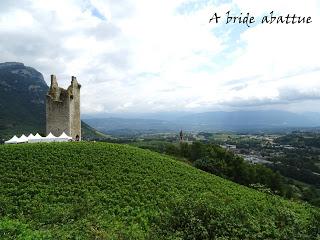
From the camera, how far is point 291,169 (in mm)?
141625

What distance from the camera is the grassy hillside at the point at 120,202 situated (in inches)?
872

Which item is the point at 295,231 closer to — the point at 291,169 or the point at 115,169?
the point at 115,169

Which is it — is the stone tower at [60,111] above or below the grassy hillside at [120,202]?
above

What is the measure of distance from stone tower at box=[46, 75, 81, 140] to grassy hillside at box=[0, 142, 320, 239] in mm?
10174

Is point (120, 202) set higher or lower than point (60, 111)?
lower

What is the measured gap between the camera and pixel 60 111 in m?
58.6

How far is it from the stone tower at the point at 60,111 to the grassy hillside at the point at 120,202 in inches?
401

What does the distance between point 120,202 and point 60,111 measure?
29.2 meters

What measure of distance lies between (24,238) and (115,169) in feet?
71.9

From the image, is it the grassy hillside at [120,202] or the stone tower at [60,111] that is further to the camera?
the stone tower at [60,111]

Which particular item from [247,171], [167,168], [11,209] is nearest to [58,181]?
[11,209]

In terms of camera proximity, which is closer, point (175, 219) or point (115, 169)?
point (175, 219)

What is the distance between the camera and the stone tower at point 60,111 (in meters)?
58.4

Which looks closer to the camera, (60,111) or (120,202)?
(120,202)
